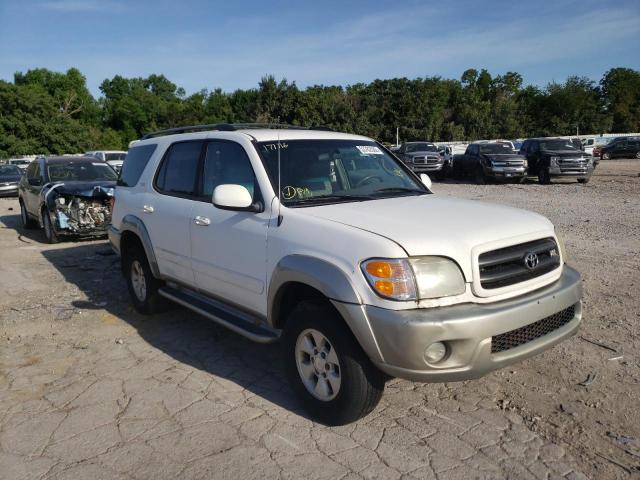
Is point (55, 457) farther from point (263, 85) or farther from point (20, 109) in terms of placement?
point (20, 109)

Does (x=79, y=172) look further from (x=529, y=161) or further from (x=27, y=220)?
(x=529, y=161)

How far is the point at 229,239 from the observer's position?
13.4 ft

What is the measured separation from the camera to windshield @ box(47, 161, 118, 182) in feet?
35.6

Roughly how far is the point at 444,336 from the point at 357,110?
188 ft

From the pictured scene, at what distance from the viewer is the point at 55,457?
3.18m

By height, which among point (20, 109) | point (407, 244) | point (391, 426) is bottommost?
point (391, 426)

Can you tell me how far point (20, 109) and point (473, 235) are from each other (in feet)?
193

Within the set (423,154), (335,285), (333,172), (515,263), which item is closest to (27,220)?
(333,172)

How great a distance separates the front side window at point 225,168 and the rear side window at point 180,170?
179 millimetres

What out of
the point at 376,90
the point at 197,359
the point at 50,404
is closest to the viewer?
the point at 50,404

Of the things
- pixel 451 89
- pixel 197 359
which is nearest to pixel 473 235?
pixel 197 359

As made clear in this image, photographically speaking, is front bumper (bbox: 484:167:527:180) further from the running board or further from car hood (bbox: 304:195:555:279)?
the running board

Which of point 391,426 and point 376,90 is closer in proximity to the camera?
point 391,426

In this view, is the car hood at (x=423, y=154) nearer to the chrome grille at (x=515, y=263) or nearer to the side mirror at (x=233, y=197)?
the chrome grille at (x=515, y=263)
